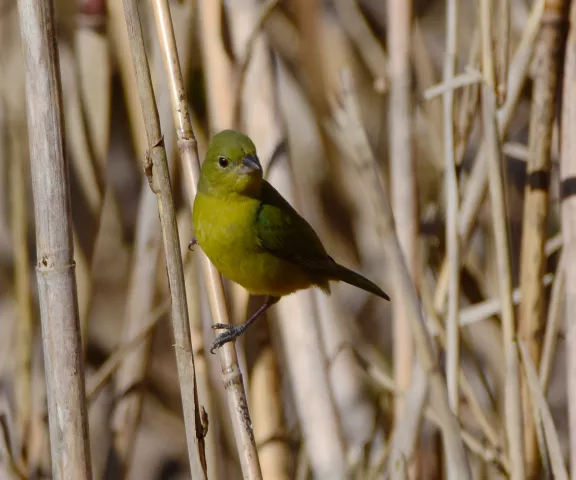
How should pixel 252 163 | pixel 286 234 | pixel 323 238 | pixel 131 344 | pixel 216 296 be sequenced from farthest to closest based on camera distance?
pixel 323 238 → pixel 131 344 → pixel 286 234 → pixel 252 163 → pixel 216 296

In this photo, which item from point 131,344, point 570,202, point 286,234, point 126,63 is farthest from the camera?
point 126,63

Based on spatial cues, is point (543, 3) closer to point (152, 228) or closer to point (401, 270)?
point (401, 270)

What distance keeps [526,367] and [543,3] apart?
3.36 ft

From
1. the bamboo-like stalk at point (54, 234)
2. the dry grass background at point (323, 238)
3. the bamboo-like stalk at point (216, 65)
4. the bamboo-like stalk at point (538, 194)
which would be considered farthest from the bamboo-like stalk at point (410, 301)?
the bamboo-like stalk at point (54, 234)

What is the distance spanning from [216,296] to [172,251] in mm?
351

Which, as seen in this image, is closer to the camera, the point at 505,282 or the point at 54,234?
the point at 54,234

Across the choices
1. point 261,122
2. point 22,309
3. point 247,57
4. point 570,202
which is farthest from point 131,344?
point 570,202

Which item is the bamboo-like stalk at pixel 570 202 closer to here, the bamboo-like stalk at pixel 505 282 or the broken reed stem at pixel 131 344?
the bamboo-like stalk at pixel 505 282

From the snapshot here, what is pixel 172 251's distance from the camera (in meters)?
1.39

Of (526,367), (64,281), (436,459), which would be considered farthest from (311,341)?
(436,459)

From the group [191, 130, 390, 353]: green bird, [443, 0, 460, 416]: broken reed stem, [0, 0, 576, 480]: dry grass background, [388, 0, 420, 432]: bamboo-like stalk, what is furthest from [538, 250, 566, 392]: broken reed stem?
[191, 130, 390, 353]: green bird

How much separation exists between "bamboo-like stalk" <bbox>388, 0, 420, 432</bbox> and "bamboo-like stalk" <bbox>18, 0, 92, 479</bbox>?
1.05 m

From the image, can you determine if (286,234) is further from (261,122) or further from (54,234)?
(54,234)

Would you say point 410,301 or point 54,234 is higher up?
point 54,234
